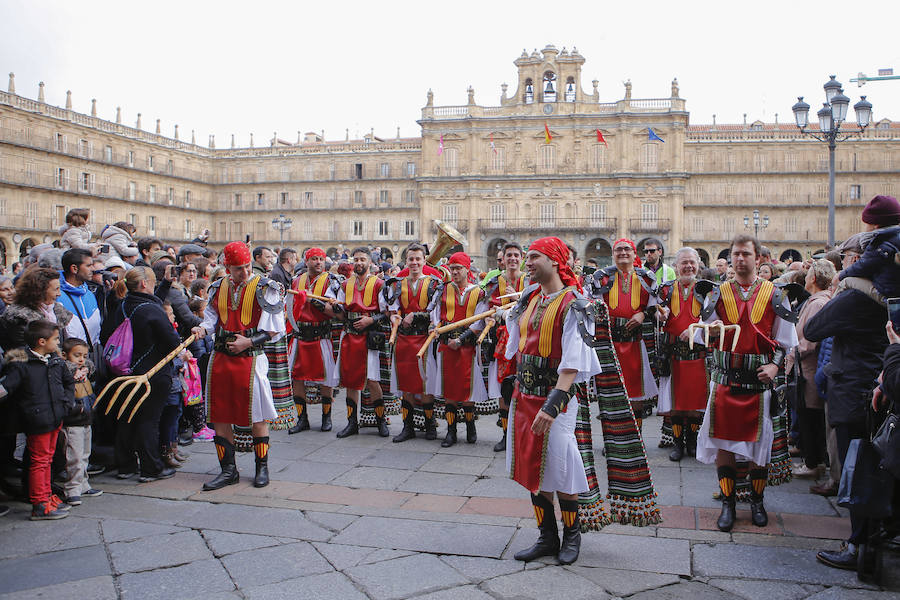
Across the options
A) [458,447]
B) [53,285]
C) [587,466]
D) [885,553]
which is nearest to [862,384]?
[885,553]

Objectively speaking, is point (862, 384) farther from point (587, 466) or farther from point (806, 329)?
point (587, 466)

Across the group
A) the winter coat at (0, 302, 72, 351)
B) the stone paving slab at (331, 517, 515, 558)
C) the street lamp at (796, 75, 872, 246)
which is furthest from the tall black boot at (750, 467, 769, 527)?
the street lamp at (796, 75, 872, 246)

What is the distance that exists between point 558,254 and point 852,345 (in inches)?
76.7

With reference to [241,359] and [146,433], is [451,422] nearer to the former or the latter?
[241,359]

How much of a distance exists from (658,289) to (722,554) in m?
2.95

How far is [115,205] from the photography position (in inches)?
1661

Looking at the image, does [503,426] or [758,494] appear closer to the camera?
[758,494]

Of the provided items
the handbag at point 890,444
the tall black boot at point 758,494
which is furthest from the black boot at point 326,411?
the handbag at point 890,444

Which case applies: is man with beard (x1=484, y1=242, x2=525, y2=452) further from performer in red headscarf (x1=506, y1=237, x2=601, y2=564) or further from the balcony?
the balcony

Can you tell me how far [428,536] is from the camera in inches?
175

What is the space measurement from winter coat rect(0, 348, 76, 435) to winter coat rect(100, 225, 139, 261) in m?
3.36

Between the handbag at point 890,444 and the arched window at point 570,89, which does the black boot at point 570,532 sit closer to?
the handbag at point 890,444

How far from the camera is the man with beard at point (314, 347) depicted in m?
7.59

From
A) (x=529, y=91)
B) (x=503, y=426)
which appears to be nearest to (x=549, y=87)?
(x=529, y=91)
